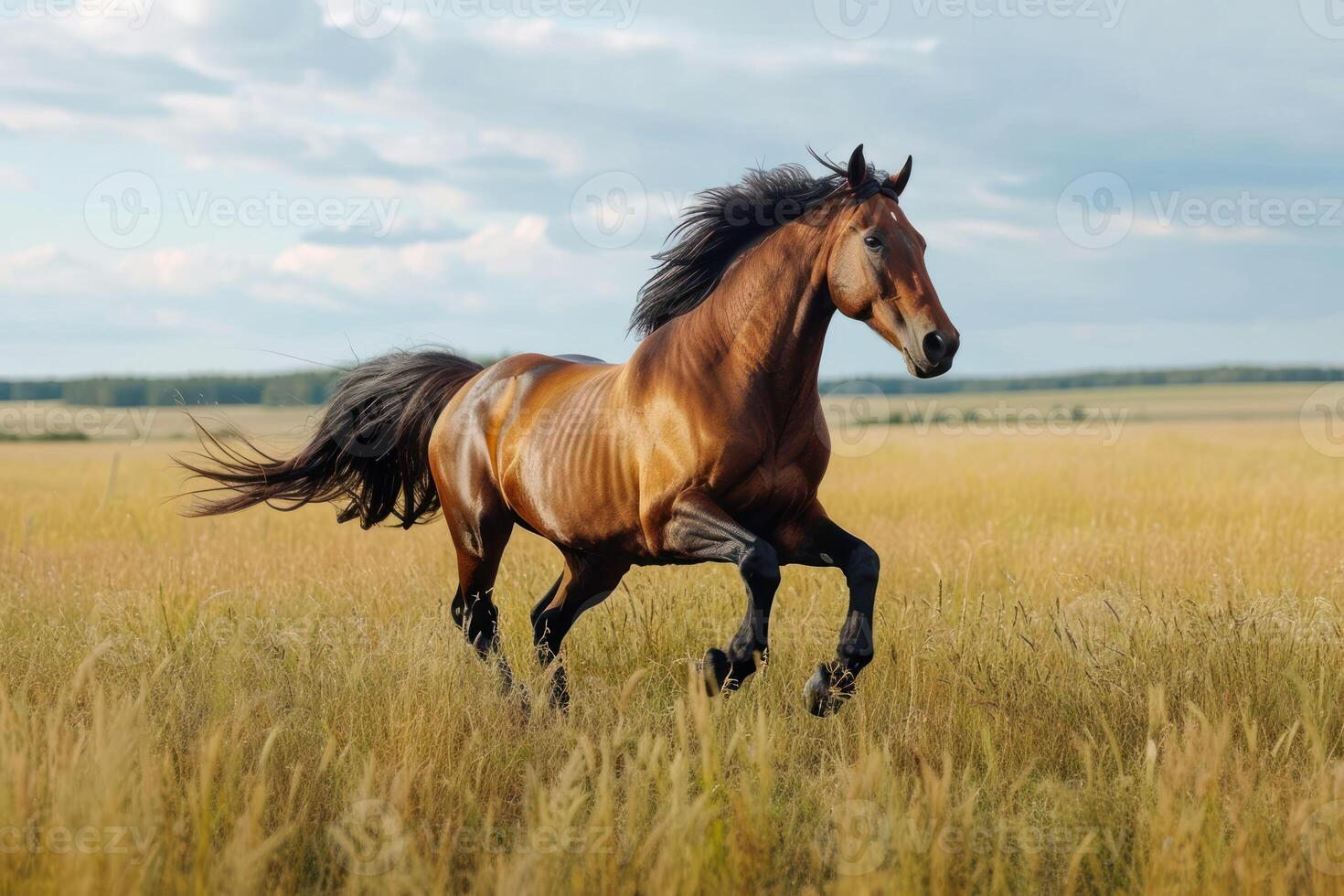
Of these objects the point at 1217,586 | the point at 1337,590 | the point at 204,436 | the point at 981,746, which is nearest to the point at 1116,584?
→ the point at 1217,586

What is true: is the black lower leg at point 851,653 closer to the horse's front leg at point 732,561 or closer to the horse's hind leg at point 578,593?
the horse's front leg at point 732,561

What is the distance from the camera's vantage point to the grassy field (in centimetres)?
289

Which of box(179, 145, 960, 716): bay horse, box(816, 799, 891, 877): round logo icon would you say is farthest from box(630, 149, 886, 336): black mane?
box(816, 799, 891, 877): round logo icon

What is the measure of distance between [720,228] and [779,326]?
804 millimetres

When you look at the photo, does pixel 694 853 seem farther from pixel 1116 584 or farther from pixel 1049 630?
pixel 1116 584

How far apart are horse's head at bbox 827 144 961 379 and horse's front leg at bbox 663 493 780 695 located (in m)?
0.96

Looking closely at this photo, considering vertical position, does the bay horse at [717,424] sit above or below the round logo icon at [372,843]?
above

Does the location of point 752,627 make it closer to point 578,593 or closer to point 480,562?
point 578,593

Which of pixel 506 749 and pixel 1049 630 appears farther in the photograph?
pixel 1049 630

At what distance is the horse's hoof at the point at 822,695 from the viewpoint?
13.8 ft

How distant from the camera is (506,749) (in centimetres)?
414

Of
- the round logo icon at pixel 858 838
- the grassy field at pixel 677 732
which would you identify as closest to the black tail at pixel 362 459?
the grassy field at pixel 677 732

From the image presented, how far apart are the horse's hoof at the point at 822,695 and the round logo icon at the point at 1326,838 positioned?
1.59m

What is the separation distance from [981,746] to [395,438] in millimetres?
4093
